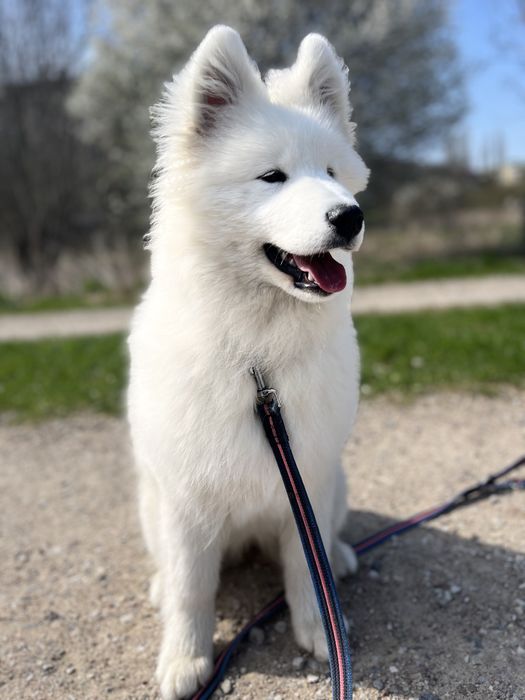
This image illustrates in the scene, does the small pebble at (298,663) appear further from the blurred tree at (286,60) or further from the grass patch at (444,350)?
the blurred tree at (286,60)

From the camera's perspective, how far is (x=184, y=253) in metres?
2.08

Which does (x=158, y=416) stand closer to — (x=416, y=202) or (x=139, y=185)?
(x=139, y=185)

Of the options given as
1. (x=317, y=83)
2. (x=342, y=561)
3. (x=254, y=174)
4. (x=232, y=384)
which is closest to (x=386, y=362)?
(x=342, y=561)

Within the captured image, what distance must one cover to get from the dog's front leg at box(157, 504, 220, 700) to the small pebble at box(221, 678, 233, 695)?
72mm

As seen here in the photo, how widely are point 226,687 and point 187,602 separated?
35 centimetres

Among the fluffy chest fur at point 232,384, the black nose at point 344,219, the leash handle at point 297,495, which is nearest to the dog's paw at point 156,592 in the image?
the fluffy chest fur at point 232,384

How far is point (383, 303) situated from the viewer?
9.65 meters

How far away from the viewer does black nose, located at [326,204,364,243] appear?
1.82m

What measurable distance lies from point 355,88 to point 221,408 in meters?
12.5

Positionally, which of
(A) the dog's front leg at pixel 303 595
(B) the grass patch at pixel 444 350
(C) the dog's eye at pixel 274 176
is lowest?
(B) the grass patch at pixel 444 350

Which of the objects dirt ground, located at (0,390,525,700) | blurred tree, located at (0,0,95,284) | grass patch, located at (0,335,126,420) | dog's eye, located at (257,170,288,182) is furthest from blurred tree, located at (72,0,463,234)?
dog's eye, located at (257,170,288,182)

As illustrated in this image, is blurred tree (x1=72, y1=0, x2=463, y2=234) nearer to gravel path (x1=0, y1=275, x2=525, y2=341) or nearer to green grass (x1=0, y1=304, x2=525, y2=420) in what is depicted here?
gravel path (x1=0, y1=275, x2=525, y2=341)

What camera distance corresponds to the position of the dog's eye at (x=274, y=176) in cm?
201

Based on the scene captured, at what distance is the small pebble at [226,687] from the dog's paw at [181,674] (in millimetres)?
68
